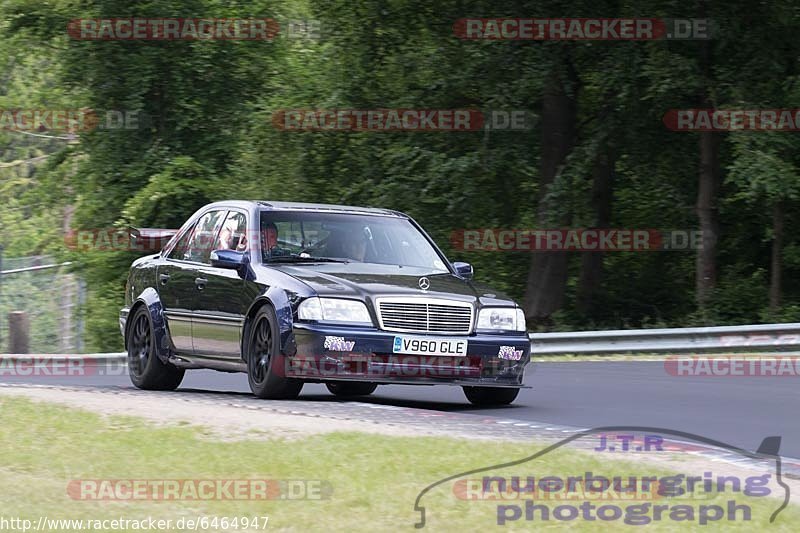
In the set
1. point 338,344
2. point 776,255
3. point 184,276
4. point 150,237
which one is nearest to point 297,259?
point 338,344

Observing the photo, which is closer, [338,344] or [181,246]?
[338,344]

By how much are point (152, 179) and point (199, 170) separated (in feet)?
3.79

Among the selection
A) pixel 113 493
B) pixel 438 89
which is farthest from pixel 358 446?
pixel 438 89

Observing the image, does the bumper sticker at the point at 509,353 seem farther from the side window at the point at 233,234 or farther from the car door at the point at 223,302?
the side window at the point at 233,234

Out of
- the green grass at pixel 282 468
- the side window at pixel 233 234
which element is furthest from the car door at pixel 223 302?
the green grass at pixel 282 468

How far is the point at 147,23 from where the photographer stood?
3284 cm

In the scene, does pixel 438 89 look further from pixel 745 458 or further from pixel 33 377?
pixel 745 458

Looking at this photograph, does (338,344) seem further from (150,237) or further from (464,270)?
(150,237)

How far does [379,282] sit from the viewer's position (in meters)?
12.0

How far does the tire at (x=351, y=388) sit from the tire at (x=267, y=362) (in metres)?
1.67

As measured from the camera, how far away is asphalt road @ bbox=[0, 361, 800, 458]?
11195 millimetres

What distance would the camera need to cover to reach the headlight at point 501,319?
474 inches

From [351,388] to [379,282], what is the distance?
2427 mm

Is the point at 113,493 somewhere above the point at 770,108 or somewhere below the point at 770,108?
below
